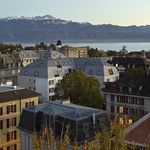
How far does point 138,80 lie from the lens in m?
46.7

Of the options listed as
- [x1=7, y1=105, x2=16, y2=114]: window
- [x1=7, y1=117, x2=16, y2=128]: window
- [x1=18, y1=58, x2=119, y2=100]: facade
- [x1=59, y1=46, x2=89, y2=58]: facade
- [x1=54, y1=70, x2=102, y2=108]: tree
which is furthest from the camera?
[x1=59, y1=46, x2=89, y2=58]: facade

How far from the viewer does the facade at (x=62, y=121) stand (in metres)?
25.8

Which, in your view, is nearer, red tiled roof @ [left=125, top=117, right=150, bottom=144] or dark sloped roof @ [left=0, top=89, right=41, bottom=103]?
red tiled roof @ [left=125, top=117, right=150, bottom=144]

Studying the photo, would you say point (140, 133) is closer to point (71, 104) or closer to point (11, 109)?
point (71, 104)

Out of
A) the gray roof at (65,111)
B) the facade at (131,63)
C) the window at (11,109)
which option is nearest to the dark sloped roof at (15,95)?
the window at (11,109)

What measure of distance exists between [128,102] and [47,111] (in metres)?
19.0

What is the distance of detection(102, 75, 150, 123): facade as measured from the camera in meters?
43.3

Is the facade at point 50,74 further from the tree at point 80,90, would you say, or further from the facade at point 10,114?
the facade at point 10,114

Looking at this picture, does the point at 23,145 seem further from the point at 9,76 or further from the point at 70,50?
the point at 70,50

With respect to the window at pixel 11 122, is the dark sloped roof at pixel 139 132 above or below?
above

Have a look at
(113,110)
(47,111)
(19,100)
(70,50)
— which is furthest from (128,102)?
(70,50)

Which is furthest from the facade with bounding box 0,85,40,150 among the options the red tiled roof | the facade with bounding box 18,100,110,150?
the red tiled roof

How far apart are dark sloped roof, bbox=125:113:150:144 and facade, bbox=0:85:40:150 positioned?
55.6ft

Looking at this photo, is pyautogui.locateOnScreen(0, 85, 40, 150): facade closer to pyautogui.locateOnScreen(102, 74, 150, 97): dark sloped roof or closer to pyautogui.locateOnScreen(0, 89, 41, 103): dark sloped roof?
pyautogui.locateOnScreen(0, 89, 41, 103): dark sloped roof
